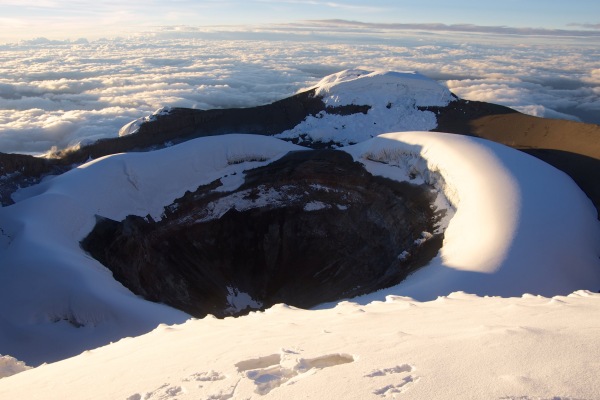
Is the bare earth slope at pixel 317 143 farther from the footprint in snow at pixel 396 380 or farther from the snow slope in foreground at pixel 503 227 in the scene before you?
the footprint in snow at pixel 396 380

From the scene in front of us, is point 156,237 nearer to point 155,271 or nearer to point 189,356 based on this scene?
point 155,271

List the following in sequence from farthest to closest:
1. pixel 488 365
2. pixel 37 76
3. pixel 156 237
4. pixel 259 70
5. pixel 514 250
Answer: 1. pixel 259 70
2. pixel 37 76
3. pixel 156 237
4. pixel 514 250
5. pixel 488 365

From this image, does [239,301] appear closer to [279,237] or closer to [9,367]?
[279,237]

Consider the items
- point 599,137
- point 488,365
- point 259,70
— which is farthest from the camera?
point 259,70

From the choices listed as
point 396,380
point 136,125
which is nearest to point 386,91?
point 136,125

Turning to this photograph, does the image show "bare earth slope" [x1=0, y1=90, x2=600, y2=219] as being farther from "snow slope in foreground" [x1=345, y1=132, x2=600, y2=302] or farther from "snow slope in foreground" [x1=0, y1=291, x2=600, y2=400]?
"snow slope in foreground" [x1=0, y1=291, x2=600, y2=400]

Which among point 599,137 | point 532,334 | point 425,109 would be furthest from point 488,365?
point 425,109
